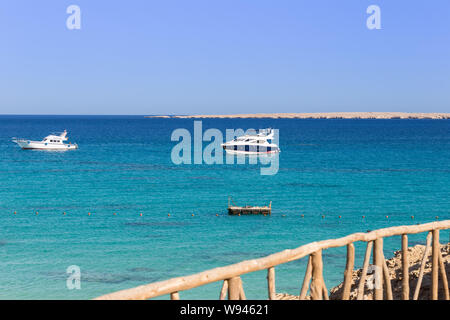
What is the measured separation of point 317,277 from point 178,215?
92.2 feet

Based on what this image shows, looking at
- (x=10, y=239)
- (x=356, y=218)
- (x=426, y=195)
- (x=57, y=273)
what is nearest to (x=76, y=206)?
(x=10, y=239)

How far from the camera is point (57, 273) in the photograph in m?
22.5

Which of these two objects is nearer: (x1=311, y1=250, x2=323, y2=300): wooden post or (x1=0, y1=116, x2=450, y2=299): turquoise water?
(x1=311, y1=250, x2=323, y2=300): wooden post

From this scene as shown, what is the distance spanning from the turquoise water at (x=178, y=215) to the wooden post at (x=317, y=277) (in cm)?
1284

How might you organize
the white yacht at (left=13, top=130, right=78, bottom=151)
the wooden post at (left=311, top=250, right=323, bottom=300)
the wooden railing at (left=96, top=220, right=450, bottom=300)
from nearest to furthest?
1. the wooden railing at (left=96, top=220, right=450, bottom=300)
2. the wooden post at (left=311, top=250, right=323, bottom=300)
3. the white yacht at (left=13, top=130, right=78, bottom=151)

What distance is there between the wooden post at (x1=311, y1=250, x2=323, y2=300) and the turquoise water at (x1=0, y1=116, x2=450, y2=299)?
12.8 meters

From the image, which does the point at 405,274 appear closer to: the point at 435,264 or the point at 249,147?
the point at 435,264

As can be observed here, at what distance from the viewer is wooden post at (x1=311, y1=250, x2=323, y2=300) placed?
6.46 m

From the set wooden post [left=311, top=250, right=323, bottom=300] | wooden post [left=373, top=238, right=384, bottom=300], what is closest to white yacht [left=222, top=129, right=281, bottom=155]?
wooden post [left=373, top=238, right=384, bottom=300]

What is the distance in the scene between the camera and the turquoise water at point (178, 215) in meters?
22.4

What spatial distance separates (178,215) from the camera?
112 feet

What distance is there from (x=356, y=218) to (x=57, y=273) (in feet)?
65.6

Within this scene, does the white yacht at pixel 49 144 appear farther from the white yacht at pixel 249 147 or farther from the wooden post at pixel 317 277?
the wooden post at pixel 317 277

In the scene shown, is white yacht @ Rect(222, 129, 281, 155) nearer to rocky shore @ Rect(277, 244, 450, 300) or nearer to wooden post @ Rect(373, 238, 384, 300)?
rocky shore @ Rect(277, 244, 450, 300)
